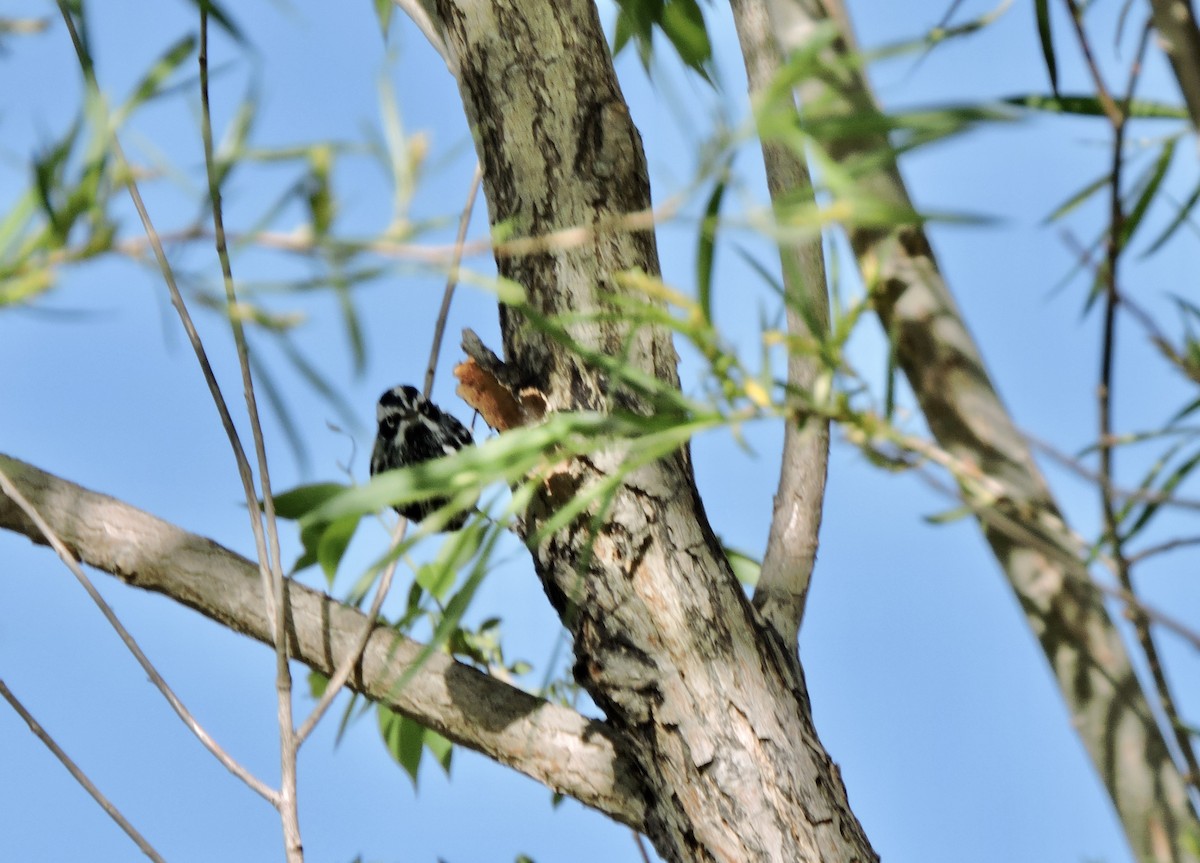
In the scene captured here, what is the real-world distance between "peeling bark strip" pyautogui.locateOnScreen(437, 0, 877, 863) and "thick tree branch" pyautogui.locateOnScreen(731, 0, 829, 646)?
0.08 m

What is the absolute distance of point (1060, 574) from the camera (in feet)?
1.76

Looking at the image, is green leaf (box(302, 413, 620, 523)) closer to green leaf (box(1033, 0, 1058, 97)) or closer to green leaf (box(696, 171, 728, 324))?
green leaf (box(696, 171, 728, 324))

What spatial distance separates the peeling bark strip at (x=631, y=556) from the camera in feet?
3.05

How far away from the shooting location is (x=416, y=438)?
124 cm

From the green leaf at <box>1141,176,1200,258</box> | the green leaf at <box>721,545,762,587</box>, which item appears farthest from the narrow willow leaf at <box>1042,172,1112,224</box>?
the green leaf at <box>721,545,762,587</box>

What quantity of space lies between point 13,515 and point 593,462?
0.56 m

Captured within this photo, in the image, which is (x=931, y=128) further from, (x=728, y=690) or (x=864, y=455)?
(x=728, y=690)

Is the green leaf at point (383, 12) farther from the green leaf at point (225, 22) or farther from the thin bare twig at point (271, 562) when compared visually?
the green leaf at point (225, 22)

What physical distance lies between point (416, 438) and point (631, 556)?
368 millimetres

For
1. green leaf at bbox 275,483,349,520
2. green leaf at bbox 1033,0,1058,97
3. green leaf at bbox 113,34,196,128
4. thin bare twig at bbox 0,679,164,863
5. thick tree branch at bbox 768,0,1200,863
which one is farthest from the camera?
green leaf at bbox 275,483,349,520

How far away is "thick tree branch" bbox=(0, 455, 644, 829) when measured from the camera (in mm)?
1020

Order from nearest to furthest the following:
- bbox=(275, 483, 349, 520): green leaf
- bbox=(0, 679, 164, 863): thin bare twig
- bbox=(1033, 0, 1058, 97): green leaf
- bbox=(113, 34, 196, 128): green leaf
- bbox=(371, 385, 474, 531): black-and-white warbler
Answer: bbox=(1033, 0, 1058, 97): green leaf → bbox=(113, 34, 196, 128): green leaf → bbox=(0, 679, 164, 863): thin bare twig → bbox=(275, 483, 349, 520): green leaf → bbox=(371, 385, 474, 531): black-and-white warbler

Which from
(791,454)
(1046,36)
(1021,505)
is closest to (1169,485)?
(1021,505)

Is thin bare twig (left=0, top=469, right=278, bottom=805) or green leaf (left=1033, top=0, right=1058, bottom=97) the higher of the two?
green leaf (left=1033, top=0, right=1058, bottom=97)
